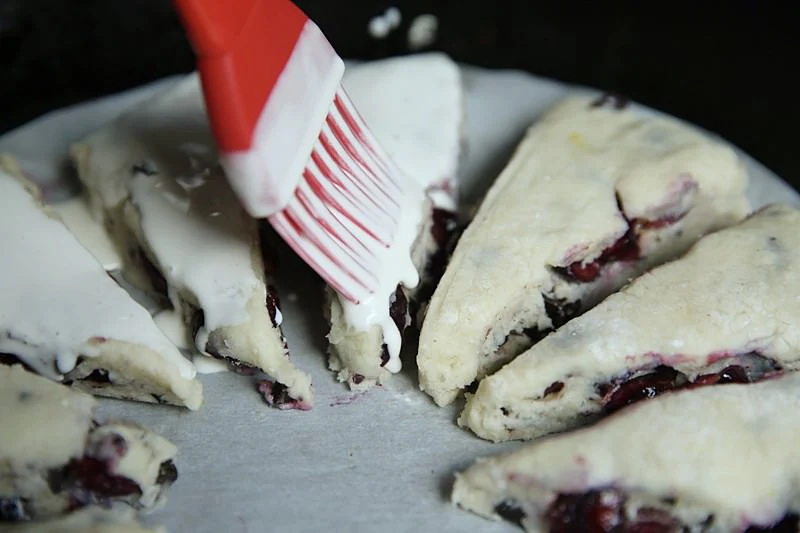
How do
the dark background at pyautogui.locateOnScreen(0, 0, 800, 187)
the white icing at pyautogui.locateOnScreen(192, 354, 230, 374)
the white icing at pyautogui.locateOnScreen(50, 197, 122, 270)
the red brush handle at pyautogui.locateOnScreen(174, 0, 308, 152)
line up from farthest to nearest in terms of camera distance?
the dark background at pyautogui.locateOnScreen(0, 0, 800, 187) → the white icing at pyautogui.locateOnScreen(50, 197, 122, 270) → the white icing at pyautogui.locateOnScreen(192, 354, 230, 374) → the red brush handle at pyautogui.locateOnScreen(174, 0, 308, 152)

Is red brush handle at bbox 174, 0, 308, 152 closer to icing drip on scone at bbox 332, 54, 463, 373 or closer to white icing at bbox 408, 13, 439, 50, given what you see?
icing drip on scone at bbox 332, 54, 463, 373

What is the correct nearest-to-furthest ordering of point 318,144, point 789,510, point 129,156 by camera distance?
point 789,510, point 318,144, point 129,156

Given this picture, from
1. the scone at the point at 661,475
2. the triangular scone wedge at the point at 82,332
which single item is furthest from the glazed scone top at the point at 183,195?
the scone at the point at 661,475

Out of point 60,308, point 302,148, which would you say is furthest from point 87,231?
point 302,148

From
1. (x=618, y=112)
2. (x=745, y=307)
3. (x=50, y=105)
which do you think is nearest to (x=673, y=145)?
(x=618, y=112)

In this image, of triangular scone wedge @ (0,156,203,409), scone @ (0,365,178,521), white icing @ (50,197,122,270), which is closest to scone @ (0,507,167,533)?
scone @ (0,365,178,521)

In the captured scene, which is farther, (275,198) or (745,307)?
(745,307)

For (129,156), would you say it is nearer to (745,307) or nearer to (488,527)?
(488,527)

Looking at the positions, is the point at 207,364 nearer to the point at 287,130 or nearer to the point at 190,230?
the point at 190,230
